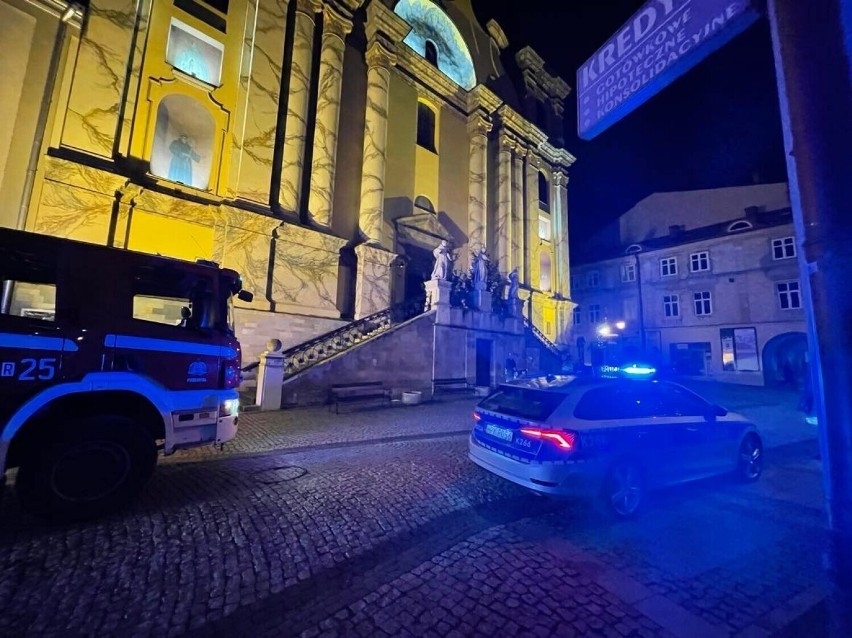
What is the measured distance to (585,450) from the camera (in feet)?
12.9

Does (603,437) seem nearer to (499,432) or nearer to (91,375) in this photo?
(499,432)

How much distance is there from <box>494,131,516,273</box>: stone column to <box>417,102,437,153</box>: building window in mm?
5227

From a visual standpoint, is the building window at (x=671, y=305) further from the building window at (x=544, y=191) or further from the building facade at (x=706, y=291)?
the building window at (x=544, y=191)

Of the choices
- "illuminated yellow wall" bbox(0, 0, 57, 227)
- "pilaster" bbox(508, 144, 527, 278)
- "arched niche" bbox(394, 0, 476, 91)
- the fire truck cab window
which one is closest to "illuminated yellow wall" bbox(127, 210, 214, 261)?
"illuminated yellow wall" bbox(0, 0, 57, 227)

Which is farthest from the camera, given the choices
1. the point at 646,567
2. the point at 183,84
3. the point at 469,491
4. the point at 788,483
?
the point at 183,84

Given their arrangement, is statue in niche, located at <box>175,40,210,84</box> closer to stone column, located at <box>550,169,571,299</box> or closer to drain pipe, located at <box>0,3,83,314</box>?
drain pipe, located at <box>0,3,83,314</box>

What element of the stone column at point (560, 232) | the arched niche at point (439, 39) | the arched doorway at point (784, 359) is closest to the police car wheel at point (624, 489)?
the stone column at point (560, 232)

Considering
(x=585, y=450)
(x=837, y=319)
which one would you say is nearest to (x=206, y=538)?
(x=585, y=450)

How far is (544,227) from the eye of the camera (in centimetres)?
2931

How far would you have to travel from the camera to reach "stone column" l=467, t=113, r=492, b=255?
2400 cm

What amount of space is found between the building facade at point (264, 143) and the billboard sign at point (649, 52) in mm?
12804

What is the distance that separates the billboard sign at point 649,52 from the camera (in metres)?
2.48

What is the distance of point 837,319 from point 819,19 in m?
1.35

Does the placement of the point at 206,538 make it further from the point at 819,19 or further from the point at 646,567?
the point at 819,19
